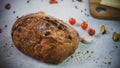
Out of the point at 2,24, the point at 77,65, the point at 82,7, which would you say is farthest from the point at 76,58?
the point at 2,24

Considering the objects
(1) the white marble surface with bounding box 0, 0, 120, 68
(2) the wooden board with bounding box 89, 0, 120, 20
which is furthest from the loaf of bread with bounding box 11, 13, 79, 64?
(2) the wooden board with bounding box 89, 0, 120, 20

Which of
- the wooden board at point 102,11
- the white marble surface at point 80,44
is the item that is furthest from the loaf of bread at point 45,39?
the wooden board at point 102,11

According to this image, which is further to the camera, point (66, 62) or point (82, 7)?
point (82, 7)

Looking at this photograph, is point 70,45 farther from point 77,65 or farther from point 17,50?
point 17,50

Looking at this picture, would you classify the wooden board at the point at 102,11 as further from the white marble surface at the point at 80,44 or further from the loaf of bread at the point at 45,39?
the loaf of bread at the point at 45,39

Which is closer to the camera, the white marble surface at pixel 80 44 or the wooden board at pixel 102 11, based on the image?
the white marble surface at pixel 80 44

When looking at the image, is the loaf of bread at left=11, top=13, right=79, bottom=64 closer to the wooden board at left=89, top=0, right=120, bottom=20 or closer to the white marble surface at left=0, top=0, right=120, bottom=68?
the white marble surface at left=0, top=0, right=120, bottom=68
